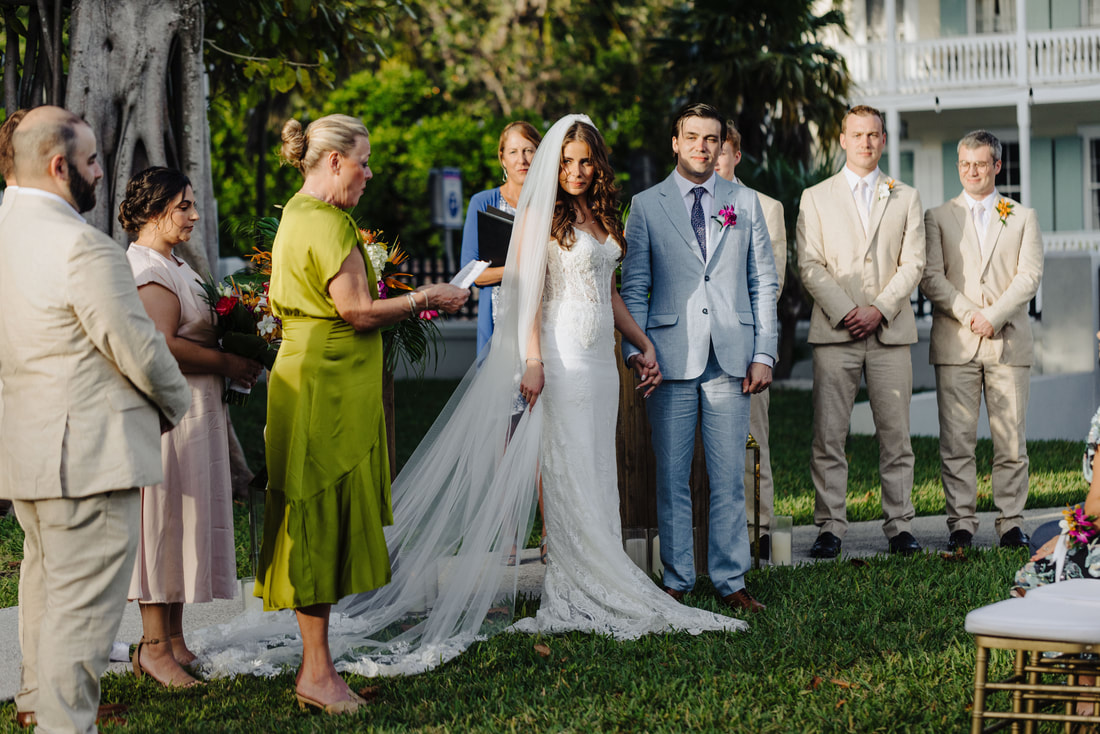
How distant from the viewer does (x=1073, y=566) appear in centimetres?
409

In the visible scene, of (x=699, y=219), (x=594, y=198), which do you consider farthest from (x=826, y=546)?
(x=594, y=198)

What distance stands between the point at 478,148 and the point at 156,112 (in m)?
19.1

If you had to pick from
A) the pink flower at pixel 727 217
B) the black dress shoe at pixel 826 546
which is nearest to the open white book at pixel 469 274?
the pink flower at pixel 727 217

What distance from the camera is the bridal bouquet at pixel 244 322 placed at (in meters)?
4.91

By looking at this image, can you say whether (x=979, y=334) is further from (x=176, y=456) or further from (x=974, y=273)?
(x=176, y=456)

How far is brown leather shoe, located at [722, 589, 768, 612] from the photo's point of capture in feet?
18.9

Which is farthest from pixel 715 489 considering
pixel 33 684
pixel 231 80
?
pixel 231 80

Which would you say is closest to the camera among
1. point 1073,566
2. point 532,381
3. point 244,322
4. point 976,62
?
point 1073,566

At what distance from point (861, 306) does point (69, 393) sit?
4.68m

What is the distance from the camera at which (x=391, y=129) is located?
90.3 ft

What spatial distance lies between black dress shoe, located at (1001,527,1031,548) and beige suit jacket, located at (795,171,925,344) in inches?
51.2

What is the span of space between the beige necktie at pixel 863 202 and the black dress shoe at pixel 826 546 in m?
1.82

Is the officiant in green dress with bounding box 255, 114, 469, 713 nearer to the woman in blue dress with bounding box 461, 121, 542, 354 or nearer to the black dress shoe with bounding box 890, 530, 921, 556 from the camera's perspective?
the woman in blue dress with bounding box 461, 121, 542, 354

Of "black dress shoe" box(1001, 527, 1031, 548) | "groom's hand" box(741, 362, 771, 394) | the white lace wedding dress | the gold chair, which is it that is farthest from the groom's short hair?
"black dress shoe" box(1001, 527, 1031, 548)
